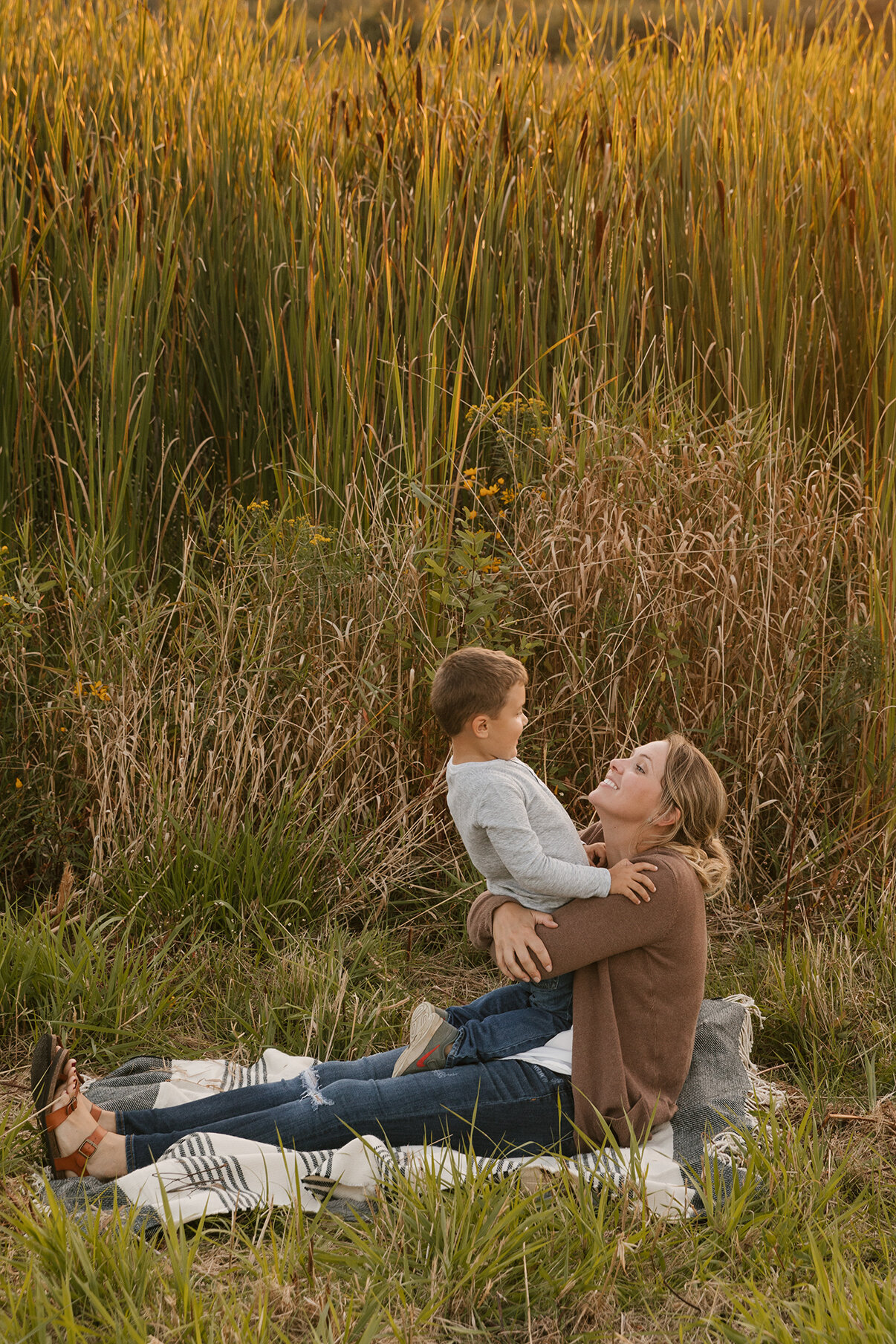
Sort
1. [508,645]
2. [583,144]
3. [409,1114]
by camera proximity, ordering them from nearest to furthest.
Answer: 1. [409,1114]
2. [508,645]
3. [583,144]

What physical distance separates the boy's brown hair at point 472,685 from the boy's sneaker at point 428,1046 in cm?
53

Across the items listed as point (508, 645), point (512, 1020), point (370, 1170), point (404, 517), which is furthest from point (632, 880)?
point (404, 517)

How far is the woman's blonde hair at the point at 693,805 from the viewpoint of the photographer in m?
2.04

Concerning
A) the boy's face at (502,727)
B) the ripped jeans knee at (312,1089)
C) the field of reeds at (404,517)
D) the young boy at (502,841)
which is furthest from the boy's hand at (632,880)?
the ripped jeans knee at (312,1089)

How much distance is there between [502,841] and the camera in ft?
6.48

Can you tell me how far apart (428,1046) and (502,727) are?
583 mm

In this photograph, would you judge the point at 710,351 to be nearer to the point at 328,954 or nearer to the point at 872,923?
the point at 872,923

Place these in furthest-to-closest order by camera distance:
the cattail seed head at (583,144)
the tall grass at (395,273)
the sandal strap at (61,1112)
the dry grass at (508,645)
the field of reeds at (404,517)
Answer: the cattail seed head at (583,144)
the tall grass at (395,273)
the dry grass at (508,645)
the field of reeds at (404,517)
the sandal strap at (61,1112)

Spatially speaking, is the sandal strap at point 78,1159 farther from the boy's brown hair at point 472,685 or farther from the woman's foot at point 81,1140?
the boy's brown hair at point 472,685

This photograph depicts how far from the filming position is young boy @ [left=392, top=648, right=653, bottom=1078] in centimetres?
198

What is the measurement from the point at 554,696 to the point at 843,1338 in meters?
1.81

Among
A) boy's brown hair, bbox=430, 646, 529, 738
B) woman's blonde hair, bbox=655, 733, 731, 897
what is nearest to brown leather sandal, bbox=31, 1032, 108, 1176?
boy's brown hair, bbox=430, 646, 529, 738

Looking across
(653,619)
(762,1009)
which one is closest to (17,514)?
(653,619)

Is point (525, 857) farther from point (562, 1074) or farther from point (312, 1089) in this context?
point (312, 1089)
